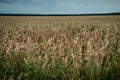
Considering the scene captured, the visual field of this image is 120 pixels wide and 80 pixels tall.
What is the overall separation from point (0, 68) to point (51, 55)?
3.28ft

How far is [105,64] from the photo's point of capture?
128 inches

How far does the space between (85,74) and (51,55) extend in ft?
2.86

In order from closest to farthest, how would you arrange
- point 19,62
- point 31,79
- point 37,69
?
point 31,79 → point 37,69 → point 19,62

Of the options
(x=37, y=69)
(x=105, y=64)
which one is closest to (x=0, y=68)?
(x=37, y=69)

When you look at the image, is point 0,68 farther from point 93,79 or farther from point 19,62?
point 93,79

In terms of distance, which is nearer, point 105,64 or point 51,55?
point 105,64

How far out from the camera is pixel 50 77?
3.12 metres

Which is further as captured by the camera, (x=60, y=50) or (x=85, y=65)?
(x=60, y=50)

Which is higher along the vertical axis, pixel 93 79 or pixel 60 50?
pixel 60 50

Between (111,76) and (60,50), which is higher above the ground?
(60,50)

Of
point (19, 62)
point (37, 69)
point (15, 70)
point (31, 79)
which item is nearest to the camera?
point (31, 79)

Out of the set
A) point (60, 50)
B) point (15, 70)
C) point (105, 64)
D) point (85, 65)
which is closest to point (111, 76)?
point (105, 64)

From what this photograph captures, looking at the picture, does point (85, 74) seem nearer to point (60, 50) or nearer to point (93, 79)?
point (93, 79)

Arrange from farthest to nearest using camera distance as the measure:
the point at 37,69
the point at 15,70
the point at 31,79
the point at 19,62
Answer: the point at 19,62
the point at 15,70
the point at 37,69
the point at 31,79
